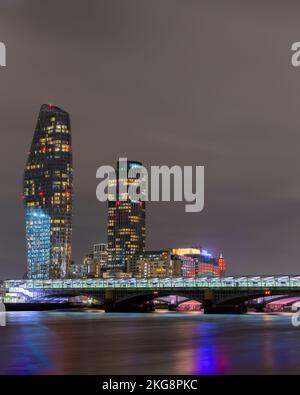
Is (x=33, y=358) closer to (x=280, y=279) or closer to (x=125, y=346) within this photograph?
(x=125, y=346)

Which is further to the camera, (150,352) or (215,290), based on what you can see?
(215,290)

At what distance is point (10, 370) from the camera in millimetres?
→ 51281

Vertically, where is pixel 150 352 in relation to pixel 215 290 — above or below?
below

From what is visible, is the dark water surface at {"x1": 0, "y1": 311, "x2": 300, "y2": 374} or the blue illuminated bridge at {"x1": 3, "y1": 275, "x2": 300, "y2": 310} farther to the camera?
the blue illuminated bridge at {"x1": 3, "y1": 275, "x2": 300, "y2": 310}

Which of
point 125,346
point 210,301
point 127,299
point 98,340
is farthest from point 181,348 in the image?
point 127,299

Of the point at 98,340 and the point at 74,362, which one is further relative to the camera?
the point at 98,340

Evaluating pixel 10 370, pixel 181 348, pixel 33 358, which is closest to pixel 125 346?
pixel 181 348

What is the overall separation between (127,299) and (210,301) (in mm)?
28024

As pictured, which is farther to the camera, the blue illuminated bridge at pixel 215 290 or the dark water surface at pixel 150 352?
the blue illuminated bridge at pixel 215 290
